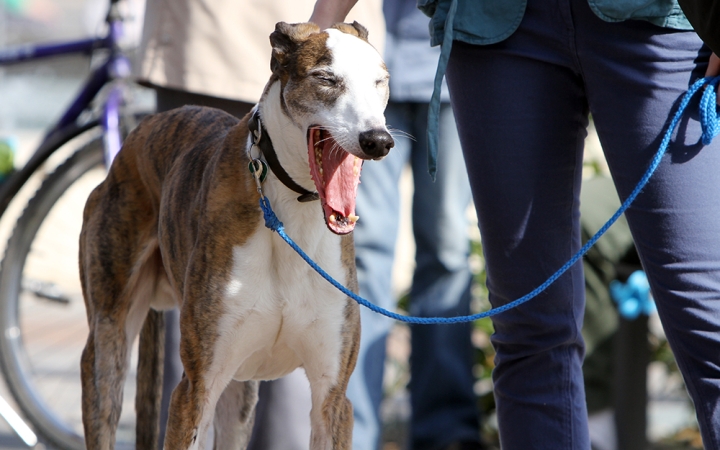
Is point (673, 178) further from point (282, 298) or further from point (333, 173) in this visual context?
point (282, 298)

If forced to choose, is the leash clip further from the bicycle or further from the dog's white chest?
the bicycle

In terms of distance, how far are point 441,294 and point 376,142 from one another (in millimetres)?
1890

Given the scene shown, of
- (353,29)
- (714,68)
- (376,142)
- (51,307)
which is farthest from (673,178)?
(51,307)

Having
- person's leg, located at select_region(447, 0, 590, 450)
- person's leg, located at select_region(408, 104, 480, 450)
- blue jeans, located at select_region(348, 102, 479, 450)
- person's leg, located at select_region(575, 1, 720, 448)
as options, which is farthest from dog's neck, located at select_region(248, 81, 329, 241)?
person's leg, located at select_region(408, 104, 480, 450)

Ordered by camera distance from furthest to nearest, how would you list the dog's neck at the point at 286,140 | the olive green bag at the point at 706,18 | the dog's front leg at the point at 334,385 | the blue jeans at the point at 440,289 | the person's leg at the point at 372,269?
the blue jeans at the point at 440,289
the person's leg at the point at 372,269
the dog's front leg at the point at 334,385
the dog's neck at the point at 286,140
the olive green bag at the point at 706,18

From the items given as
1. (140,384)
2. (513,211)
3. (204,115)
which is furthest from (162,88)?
(513,211)

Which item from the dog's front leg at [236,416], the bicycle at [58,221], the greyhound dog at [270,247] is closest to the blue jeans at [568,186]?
the greyhound dog at [270,247]

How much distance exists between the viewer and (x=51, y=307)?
4398mm

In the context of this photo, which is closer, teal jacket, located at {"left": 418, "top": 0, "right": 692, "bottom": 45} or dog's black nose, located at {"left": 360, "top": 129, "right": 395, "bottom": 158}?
dog's black nose, located at {"left": 360, "top": 129, "right": 395, "bottom": 158}

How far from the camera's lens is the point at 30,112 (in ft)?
26.5

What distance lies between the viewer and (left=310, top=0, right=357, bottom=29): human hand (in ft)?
7.90

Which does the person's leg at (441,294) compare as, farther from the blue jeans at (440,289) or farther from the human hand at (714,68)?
the human hand at (714,68)

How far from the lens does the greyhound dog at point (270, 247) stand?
6.98 feet

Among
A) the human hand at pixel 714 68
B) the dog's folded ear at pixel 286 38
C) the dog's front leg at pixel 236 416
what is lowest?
the dog's front leg at pixel 236 416
